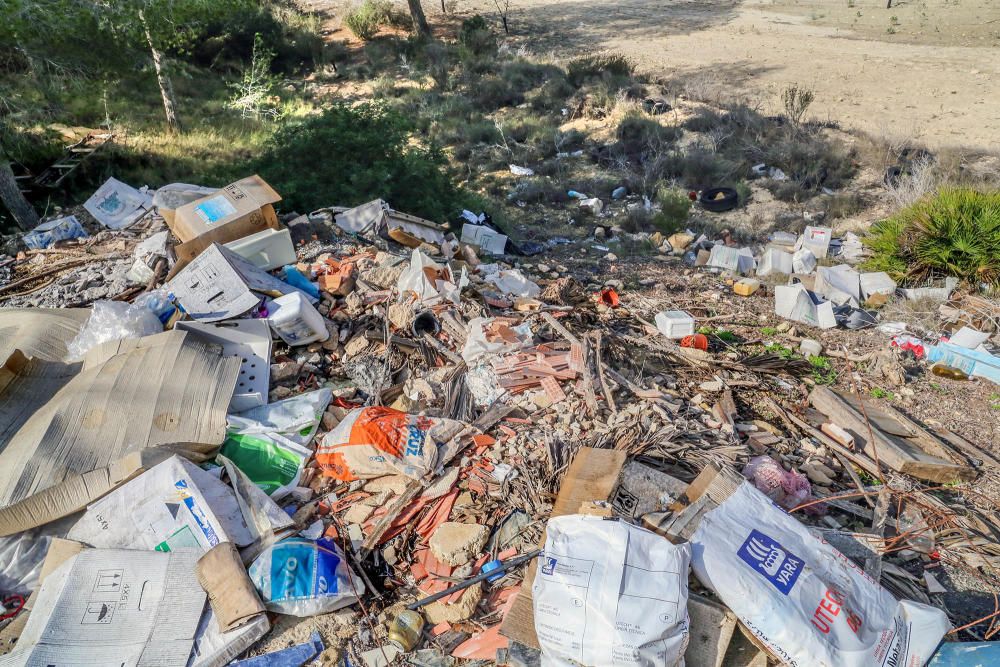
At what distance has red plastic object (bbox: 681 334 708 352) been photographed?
5441mm

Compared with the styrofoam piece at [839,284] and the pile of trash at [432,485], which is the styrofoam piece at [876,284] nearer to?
the styrofoam piece at [839,284]

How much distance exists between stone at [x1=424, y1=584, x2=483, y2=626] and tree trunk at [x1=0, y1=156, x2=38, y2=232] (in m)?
7.34

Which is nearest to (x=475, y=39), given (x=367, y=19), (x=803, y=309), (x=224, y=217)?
(x=367, y=19)

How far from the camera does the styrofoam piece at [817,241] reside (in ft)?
26.6

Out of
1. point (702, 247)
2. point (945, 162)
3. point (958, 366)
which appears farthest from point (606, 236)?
point (945, 162)

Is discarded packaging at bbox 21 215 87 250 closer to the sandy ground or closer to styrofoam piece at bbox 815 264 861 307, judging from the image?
styrofoam piece at bbox 815 264 861 307

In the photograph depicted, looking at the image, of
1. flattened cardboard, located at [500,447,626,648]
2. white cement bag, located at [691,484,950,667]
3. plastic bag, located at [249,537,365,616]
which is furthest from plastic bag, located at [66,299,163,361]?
white cement bag, located at [691,484,950,667]

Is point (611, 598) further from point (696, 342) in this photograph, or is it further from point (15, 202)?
point (15, 202)

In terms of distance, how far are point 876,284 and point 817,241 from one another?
3.99 feet

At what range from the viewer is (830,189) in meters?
10.3

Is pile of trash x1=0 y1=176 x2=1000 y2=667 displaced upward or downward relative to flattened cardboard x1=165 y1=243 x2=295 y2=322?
downward

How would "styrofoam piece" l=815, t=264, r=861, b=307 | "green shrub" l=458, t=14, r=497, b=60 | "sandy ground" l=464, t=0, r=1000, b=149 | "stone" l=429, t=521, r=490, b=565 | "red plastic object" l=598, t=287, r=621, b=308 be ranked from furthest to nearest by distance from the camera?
"green shrub" l=458, t=14, r=497, b=60 < "sandy ground" l=464, t=0, r=1000, b=149 < "styrofoam piece" l=815, t=264, r=861, b=307 < "red plastic object" l=598, t=287, r=621, b=308 < "stone" l=429, t=521, r=490, b=565

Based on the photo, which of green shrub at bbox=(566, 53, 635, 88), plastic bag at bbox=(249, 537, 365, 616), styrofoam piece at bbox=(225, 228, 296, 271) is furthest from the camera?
green shrub at bbox=(566, 53, 635, 88)

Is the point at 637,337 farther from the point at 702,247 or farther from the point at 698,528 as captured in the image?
the point at 702,247
